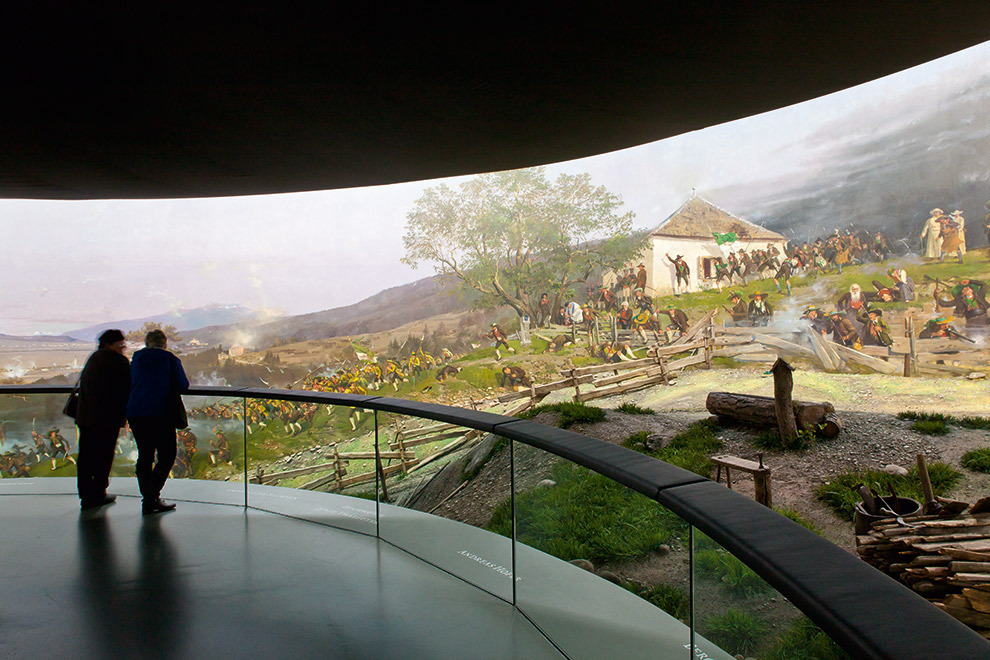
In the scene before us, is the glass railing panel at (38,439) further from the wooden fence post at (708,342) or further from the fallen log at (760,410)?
the wooden fence post at (708,342)

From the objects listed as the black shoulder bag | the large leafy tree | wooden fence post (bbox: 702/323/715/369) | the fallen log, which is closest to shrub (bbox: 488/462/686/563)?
the black shoulder bag

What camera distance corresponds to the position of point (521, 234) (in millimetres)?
23859

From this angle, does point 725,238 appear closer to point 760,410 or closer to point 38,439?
point 760,410

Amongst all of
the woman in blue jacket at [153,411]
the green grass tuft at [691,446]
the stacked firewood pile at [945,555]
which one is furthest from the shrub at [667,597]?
the green grass tuft at [691,446]

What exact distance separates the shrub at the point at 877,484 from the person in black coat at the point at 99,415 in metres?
9.29

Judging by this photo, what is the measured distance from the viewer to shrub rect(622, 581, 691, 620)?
4.39 ft

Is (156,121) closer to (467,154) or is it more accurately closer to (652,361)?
(467,154)

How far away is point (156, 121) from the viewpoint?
11.9 ft

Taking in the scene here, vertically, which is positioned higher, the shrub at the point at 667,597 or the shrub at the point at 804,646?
the shrub at the point at 804,646

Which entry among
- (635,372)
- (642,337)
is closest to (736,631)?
(635,372)

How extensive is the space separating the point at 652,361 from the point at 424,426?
17.4 metres

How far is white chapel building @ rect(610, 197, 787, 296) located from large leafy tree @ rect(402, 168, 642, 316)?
92 cm

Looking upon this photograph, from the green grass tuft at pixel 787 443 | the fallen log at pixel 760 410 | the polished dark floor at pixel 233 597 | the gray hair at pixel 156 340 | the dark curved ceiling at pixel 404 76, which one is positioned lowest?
the green grass tuft at pixel 787 443

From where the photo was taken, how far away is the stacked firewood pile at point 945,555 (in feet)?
18.2
